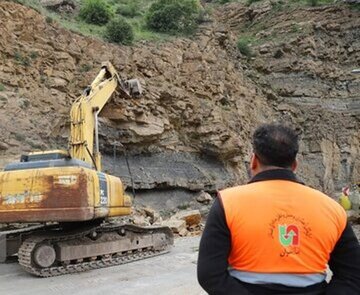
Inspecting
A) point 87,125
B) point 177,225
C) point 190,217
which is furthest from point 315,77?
point 87,125

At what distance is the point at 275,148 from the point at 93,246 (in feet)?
22.5

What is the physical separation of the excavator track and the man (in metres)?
6.09

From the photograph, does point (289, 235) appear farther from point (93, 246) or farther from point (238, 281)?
point (93, 246)

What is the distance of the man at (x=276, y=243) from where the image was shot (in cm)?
207

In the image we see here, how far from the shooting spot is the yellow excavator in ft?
23.8

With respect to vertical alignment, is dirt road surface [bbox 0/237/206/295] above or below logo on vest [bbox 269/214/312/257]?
below

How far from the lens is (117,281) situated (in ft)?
23.6

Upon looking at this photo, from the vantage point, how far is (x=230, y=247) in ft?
6.97

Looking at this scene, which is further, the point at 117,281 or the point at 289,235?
the point at 117,281

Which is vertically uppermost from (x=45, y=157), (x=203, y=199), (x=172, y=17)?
(x=172, y=17)

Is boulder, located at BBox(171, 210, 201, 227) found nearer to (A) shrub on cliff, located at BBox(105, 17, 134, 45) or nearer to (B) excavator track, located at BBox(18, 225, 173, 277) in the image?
(B) excavator track, located at BBox(18, 225, 173, 277)

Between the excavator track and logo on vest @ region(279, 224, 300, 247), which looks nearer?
logo on vest @ region(279, 224, 300, 247)

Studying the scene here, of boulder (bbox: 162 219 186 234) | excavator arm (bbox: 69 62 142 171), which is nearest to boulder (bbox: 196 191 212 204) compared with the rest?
boulder (bbox: 162 219 186 234)

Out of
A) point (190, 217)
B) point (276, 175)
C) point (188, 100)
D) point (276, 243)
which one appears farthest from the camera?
point (188, 100)
